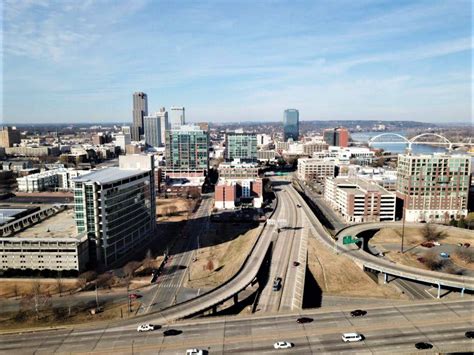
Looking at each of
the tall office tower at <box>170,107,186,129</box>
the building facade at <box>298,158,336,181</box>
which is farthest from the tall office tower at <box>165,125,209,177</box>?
the tall office tower at <box>170,107,186,129</box>

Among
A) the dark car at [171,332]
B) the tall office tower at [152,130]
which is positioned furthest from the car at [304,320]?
the tall office tower at [152,130]

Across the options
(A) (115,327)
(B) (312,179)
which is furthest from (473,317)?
(B) (312,179)

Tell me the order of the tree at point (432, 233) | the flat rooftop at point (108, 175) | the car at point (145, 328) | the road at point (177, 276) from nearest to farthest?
the car at point (145, 328), the road at point (177, 276), the flat rooftop at point (108, 175), the tree at point (432, 233)

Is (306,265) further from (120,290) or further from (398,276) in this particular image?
(120,290)

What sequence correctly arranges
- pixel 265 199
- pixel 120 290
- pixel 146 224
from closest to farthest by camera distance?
1. pixel 120 290
2. pixel 146 224
3. pixel 265 199

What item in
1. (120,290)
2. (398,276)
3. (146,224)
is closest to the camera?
(120,290)

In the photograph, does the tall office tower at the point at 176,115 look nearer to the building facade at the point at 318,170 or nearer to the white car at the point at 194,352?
the building facade at the point at 318,170
